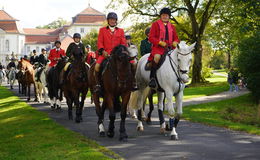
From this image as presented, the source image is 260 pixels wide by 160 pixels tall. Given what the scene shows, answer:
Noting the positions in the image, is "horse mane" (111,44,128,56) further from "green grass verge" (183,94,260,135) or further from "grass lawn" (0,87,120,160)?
"green grass verge" (183,94,260,135)

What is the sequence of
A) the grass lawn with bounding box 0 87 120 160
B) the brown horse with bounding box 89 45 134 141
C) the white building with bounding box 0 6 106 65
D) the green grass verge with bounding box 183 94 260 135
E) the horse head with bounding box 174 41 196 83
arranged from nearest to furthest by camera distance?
the grass lawn with bounding box 0 87 120 160, the horse head with bounding box 174 41 196 83, the brown horse with bounding box 89 45 134 141, the green grass verge with bounding box 183 94 260 135, the white building with bounding box 0 6 106 65

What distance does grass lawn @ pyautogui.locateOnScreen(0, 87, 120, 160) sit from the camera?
26.4ft

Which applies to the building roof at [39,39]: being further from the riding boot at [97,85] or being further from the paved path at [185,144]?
the riding boot at [97,85]

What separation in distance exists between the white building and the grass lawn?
99.0 m

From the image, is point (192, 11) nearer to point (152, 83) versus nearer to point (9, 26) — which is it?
point (152, 83)

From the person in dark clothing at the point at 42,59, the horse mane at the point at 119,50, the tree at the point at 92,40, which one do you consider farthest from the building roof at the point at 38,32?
the horse mane at the point at 119,50

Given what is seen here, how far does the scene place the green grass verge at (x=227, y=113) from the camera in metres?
13.6

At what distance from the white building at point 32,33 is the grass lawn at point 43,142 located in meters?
99.0

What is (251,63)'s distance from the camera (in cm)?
1989

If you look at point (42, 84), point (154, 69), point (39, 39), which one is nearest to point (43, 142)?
point (154, 69)

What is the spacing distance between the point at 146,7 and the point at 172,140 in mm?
29104

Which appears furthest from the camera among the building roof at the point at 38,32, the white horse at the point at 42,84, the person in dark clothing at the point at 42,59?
the building roof at the point at 38,32

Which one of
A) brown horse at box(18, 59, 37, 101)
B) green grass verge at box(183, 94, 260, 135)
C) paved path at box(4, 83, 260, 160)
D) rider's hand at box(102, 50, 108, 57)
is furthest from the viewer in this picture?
brown horse at box(18, 59, 37, 101)

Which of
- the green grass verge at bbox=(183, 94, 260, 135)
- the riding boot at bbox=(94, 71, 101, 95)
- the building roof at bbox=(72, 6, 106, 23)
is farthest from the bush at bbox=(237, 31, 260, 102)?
the building roof at bbox=(72, 6, 106, 23)
